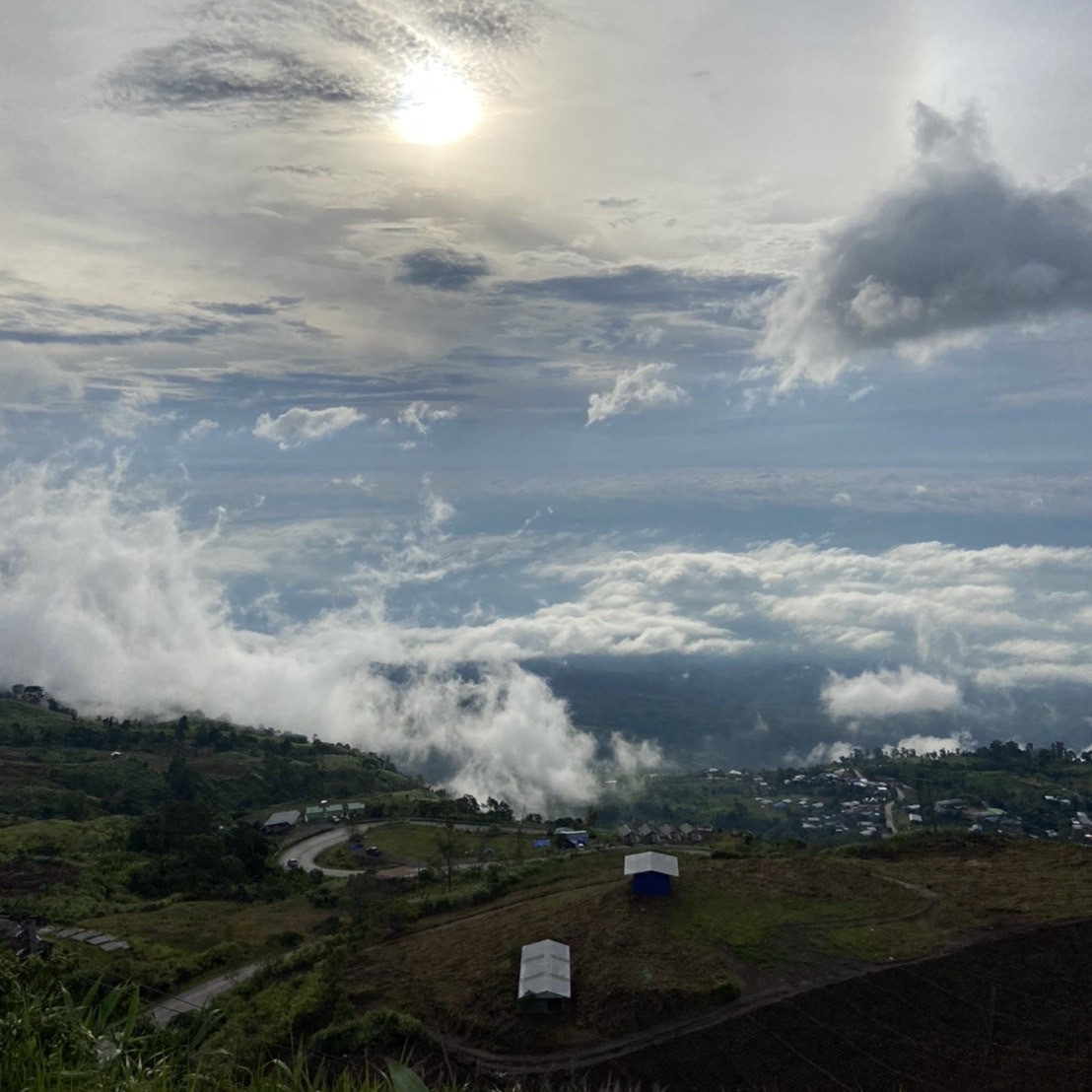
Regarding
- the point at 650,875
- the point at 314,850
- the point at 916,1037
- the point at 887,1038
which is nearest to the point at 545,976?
the point at 650,875

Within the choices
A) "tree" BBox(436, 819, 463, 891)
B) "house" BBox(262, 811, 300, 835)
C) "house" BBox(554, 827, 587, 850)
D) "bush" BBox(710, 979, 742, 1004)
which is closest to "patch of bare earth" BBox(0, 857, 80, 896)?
"tree" BBox(436, 819, 463, 891)

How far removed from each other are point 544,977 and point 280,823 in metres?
74.1

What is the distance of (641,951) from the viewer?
1689 inches

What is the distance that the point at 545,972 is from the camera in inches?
1548

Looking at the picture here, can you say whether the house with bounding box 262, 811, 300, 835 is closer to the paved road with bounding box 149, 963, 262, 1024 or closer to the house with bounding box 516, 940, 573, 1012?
the paved road with bounding box 149, 963, 262, 1024

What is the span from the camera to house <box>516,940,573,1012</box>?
3825 cm

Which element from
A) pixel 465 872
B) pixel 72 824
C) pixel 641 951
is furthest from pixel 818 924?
pixel 72 824

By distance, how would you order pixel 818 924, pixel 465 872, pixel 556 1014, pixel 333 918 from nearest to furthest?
1. pixel 556 1014
2. pixel 818 924
3. pixel 333 918
4. pixel 465 872

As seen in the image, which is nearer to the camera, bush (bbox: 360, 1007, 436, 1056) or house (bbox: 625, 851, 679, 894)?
bush (bbox: 360, 1007, 436, 1056)

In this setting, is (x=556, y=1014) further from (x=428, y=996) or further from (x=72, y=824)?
(x=72, y=824)

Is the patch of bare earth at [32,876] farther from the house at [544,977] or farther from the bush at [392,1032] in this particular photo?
the house at [544,977]

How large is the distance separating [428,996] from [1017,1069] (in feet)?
77.5

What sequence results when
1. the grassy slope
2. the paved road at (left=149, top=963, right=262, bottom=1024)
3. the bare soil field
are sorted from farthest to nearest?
the paved road at (left=149, top=963, right=262, bottom=1024) → the grassy slope → the bare soil field

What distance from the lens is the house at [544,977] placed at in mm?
38250
